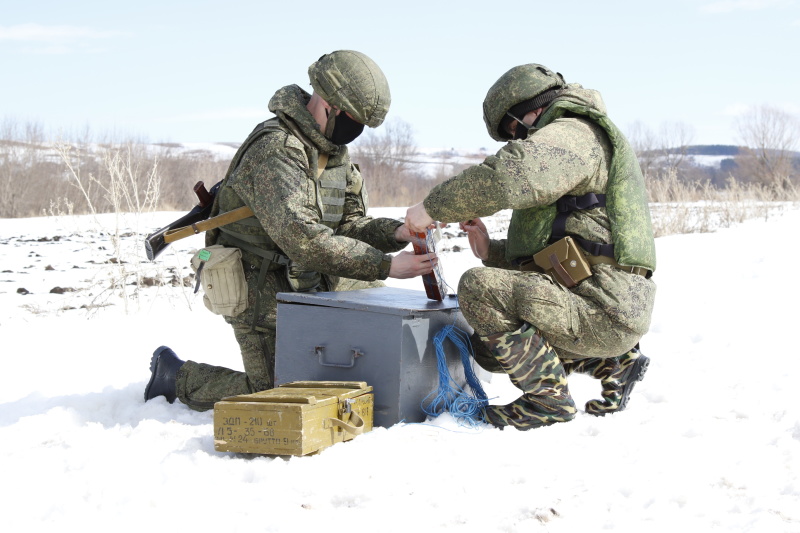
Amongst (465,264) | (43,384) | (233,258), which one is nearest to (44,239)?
(465,264)

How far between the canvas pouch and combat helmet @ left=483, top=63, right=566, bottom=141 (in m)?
1.69

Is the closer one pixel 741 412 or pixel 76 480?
pixel 76 480

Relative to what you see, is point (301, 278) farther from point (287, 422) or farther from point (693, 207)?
point (693, 207)

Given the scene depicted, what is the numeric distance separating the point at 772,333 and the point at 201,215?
4262 millimetres

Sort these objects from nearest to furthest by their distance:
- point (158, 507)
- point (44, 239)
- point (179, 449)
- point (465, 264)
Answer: point (158, 507) < point (179, 449) < point (465, 264) < point (44, 239)

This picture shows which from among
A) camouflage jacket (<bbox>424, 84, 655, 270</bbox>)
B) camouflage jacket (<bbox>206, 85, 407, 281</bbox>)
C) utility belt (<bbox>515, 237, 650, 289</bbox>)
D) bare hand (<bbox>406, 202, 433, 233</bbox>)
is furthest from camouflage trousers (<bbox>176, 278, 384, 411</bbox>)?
utility belt (<bbox>515, 237, 650, 289</bbox>)

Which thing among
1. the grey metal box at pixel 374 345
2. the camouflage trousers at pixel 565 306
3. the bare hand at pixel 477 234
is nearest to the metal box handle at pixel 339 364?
the grey metal box at pixel 374 345

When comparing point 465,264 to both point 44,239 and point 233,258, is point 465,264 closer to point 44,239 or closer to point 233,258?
point 233,258

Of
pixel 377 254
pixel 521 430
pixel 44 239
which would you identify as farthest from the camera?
pixel 44 239

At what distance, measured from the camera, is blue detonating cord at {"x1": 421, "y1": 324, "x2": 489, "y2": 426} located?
13.1ft

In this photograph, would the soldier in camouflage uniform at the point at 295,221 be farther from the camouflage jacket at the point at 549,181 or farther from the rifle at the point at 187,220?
the camouflage jacket at the point at 549,181

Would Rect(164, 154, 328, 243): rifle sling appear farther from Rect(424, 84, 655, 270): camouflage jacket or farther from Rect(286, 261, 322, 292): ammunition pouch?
Rect(424, 84, 655, 270): camouflage jacket

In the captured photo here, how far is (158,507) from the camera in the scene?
9.18 feet

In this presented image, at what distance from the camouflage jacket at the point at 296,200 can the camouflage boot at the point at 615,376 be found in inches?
49.6
